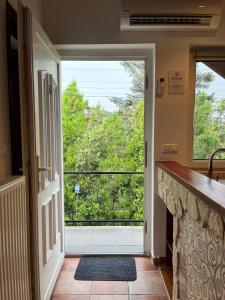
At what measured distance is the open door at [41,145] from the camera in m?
1.50

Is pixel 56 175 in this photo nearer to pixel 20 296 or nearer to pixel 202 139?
pixel 20 296

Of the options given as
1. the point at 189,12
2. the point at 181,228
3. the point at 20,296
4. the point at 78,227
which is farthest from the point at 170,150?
the point at 20,296

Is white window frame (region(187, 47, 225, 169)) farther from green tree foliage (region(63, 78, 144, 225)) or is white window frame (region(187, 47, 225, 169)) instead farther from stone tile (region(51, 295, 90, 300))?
stone tile (region(51, 295, 90, 300))

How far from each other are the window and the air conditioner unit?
44 centimetres

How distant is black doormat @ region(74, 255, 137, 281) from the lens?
92.2 inches

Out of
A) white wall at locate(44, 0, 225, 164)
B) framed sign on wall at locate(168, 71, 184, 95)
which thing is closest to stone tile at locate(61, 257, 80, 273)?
white wall at locate(44, 0, 225, 164)

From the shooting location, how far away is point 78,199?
281cm

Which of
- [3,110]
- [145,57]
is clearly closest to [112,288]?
[3,110]

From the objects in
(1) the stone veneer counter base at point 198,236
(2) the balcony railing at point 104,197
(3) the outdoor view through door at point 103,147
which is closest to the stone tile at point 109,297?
(1) the stone veneer counter base at point 198,236

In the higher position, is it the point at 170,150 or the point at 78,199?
the point at 170,150

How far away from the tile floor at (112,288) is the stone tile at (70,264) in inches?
2.0

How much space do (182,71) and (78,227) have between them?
201 cm

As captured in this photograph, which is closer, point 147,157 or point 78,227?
point 147,157

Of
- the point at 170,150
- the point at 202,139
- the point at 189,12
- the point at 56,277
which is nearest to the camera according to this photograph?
the point at 189,12
